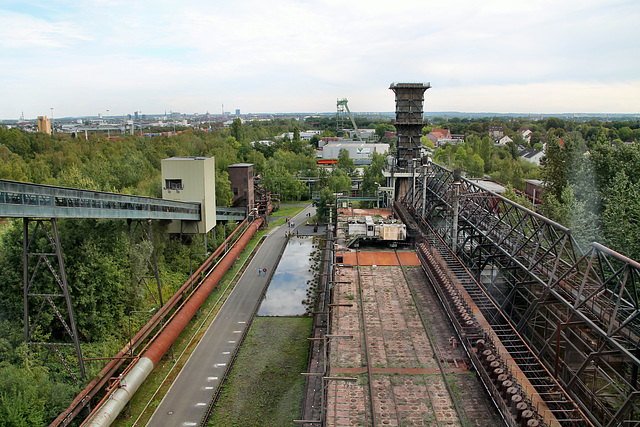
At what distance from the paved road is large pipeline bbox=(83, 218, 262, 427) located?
1.22 meters

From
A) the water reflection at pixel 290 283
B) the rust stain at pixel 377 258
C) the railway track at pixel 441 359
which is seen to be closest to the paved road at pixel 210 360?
the water reflection at pixel 290 283

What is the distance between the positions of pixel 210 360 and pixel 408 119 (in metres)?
29.4

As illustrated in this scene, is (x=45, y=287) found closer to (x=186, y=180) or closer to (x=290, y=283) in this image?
(x=186, y=180)

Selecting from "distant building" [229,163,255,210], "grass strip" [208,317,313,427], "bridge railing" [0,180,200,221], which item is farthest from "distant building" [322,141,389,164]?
"bridge railing" [0,180,200,221]

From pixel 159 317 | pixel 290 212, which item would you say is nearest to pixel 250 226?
pixel 290 212

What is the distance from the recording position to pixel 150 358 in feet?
60.7

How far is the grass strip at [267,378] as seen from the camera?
54.0 feet

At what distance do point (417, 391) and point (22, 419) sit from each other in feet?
39.7

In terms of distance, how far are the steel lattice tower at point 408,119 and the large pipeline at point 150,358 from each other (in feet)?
69.9

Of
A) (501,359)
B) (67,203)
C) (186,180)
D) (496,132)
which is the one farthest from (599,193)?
(496,132)

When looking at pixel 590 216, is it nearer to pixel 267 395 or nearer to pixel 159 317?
pixel 267 395

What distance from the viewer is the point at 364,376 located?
14.8 m

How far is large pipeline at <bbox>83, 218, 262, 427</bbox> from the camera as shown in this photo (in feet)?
49.2

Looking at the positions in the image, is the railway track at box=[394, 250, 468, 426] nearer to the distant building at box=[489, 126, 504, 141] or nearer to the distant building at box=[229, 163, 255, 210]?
the distant building at box=[229, 163, 255, 210]
